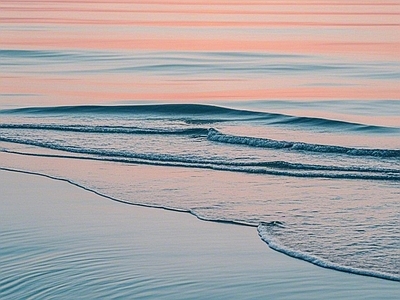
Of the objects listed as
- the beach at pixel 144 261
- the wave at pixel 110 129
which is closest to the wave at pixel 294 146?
the wave at pixel 110 129

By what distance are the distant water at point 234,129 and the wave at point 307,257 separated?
17 millimetres

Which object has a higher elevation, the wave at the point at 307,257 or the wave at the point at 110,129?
the wave at the point at 110,129

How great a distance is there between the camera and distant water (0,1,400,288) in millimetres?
9244

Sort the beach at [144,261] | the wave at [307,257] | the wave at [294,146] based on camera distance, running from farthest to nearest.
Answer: the wave at [294,146], the wave at [307,257], the beach at [144,261]

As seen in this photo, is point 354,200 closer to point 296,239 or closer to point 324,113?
point 296,239

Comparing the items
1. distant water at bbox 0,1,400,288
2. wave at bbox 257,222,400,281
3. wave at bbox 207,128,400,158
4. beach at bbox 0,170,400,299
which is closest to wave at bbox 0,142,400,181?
distant water at bbox 0,1,400,288

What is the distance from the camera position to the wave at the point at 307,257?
23.8 ft

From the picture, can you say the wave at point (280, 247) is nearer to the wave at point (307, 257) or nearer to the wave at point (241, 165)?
the wave at point (307, 257)

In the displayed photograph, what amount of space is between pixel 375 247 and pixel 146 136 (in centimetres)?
747

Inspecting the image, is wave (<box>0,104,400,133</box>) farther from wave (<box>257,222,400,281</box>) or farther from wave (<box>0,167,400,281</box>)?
wave (<box>257,222,400,281</box>)

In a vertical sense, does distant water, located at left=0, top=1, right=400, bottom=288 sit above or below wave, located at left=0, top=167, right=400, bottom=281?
above

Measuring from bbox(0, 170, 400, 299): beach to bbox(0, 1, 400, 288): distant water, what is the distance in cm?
29

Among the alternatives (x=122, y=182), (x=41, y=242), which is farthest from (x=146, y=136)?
(x=41, y=242)

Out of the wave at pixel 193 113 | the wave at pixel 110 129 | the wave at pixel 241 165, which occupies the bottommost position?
the wave at pixel 241 165
